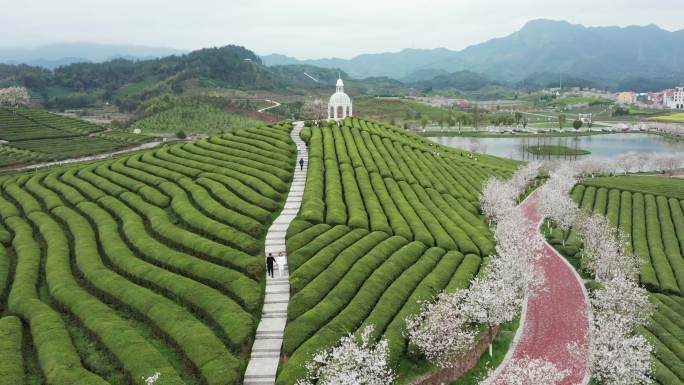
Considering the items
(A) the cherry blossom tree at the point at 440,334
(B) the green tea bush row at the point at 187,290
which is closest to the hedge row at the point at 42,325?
(B) the green tea bush row at the point at 187,290

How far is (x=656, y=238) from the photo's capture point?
74000 millimetres

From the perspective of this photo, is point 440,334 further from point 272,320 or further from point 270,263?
point 270,263

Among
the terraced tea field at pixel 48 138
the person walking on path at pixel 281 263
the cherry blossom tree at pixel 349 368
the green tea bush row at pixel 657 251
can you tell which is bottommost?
the green tea bush row at pixel 657 251

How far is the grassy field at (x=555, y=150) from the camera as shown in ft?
586

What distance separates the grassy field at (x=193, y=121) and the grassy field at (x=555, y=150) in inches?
3772

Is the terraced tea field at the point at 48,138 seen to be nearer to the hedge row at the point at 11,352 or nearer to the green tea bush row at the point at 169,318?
the green tea bush row at the point at 169,318

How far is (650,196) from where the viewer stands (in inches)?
3718

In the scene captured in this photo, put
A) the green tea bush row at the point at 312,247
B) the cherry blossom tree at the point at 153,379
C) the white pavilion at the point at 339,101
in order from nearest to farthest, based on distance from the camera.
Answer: the cherry blossom tree at the point at 153,379, the green tea bush row at the point at 312,247, the white pavilion at the point at 339,101

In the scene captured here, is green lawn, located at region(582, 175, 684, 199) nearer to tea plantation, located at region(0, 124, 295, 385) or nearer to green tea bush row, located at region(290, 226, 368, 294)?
tea plantation, located at region(0, 124, 295, 385)

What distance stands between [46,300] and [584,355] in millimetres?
38964

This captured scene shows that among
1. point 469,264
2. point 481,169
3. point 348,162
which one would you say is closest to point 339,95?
point 481,169

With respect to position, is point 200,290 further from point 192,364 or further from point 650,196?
point 650,196

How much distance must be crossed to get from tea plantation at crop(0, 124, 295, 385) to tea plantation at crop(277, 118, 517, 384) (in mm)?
3759

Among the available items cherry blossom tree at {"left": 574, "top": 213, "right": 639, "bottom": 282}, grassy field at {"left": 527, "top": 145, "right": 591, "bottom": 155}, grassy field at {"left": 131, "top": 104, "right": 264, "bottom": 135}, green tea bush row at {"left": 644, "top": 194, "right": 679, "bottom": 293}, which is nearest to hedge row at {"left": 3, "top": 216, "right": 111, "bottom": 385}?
cherry blossom tree at {"left": 574, "top": 213, "right": 639, "bottom": 282}
